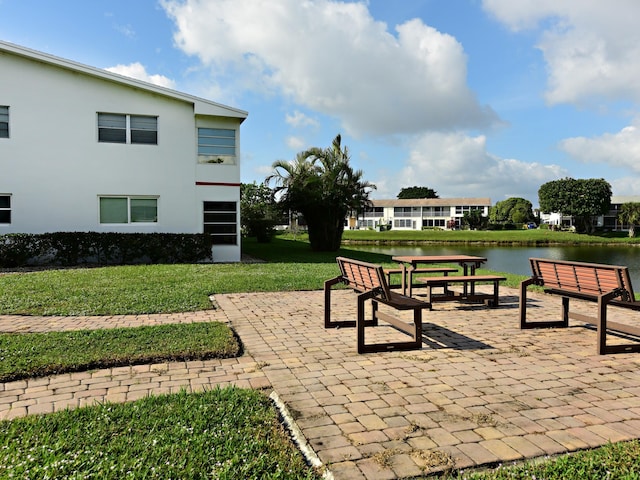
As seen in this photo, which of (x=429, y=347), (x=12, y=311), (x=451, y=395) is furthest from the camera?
(x=12, y=311)

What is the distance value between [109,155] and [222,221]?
15.2 feet

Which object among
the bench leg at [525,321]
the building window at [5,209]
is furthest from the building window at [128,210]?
the bench leg at [525,321]

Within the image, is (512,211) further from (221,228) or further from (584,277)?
(584,277)

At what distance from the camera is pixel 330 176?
73.4ft

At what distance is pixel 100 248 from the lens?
1620cm

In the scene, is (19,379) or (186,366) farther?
(186,366)

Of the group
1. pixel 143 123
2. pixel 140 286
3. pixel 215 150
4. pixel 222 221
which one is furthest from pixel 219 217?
pixel 140 286

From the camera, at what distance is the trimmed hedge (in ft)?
50.3

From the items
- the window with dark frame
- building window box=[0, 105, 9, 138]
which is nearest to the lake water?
the window with dark frame

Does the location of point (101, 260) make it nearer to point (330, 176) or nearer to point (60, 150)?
point (60, 150)

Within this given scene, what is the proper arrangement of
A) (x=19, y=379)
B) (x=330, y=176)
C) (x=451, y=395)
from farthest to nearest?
(x=330, y=176), (x=19, y=379), (x=451, y=395)

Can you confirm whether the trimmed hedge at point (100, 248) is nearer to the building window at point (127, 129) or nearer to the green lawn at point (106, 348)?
the building window at point (127, 129)

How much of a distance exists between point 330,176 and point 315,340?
1669cm

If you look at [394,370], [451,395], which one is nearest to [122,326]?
[394,370]
